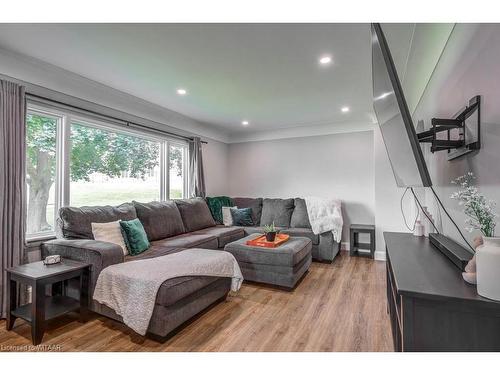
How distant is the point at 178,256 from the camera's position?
8.14ft

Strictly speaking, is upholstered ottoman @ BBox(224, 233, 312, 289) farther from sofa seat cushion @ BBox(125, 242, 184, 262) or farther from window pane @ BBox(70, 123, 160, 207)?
window pane @ BBox(70, 123, 160, 207)

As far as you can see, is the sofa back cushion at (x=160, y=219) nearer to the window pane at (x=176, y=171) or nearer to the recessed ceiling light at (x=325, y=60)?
the window pane at (x=176, y=171)

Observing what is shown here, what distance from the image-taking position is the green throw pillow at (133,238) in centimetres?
276

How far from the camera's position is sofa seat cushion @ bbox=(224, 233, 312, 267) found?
294 centimetres

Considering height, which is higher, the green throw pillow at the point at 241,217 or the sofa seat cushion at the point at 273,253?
the green throw pillow at the point at 241,217

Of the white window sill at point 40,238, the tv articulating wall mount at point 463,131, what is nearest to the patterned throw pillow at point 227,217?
the white window sill at point 40,238

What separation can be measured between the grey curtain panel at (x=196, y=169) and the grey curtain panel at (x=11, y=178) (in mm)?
2595

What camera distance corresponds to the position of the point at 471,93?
1.43 meters

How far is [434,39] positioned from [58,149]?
149 inches

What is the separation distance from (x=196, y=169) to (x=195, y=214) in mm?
983
